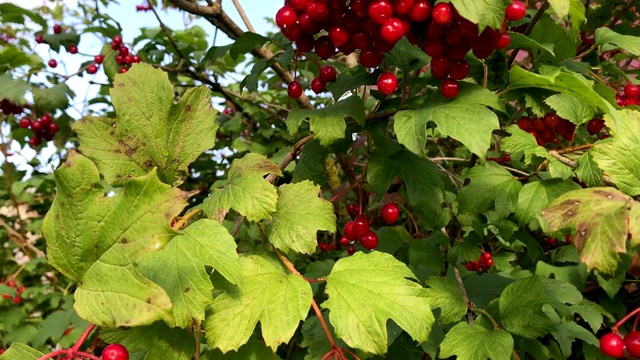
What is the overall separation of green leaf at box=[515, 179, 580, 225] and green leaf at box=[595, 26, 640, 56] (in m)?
0.35

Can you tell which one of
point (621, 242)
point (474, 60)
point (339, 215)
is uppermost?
point (474, 60)

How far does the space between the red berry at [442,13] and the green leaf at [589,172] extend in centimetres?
43

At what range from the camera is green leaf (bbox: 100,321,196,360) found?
2.61 feet

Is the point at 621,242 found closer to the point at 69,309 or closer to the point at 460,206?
the point at 460,206

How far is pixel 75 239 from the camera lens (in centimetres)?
69

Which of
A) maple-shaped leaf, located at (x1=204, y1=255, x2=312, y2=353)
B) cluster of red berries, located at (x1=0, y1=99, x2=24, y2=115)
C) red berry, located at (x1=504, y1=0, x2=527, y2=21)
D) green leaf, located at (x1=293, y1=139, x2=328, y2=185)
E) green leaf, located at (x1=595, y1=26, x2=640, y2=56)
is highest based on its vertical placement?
cluster of red berries, located at (x1=0, y1=99, x2=24, y2=115)

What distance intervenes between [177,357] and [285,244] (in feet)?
0.91

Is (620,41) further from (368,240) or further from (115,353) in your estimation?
(115,353)

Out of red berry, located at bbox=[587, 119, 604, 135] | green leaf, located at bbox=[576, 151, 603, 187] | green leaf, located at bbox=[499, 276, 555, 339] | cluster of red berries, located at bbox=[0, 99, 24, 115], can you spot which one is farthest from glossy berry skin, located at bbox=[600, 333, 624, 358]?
cluster of red berries, located at bbox=[0, 99, 24, 115]

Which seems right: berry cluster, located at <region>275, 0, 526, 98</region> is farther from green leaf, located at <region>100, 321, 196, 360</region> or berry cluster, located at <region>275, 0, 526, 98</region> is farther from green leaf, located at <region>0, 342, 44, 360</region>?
green leaf, located at <region>0, 342, 44, 360</region>

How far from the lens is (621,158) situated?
33.9 inches

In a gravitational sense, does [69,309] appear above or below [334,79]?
below

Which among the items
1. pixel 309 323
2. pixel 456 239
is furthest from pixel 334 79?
pixel 309 323

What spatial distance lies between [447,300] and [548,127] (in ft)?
1.84
